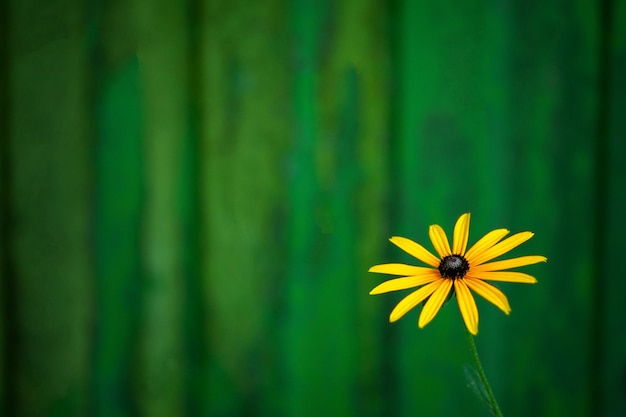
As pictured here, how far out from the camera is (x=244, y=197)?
967 mm

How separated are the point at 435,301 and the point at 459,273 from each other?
0.05m

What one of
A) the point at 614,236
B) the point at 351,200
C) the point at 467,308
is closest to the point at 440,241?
the point at 467,308

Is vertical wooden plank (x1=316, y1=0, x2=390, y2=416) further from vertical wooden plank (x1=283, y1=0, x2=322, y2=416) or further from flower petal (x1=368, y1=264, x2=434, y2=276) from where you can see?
flower petal (x1=368, y1=264, x2=434, y2=276)

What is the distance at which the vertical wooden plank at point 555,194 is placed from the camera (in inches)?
39.7

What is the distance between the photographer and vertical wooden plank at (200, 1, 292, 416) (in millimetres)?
945

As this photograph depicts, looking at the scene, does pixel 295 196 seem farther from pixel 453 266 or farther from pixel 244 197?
pixel 453 266

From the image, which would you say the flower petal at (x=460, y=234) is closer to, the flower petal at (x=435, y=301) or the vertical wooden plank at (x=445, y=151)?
the flower petal at (x=435, y=301)

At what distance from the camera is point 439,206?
1012mm

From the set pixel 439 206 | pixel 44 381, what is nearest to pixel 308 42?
pixel 439 206

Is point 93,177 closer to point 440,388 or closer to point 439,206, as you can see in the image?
point 439,206

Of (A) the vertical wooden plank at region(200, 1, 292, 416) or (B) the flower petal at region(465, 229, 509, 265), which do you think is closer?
(B) the flower petal at region(465, 229, 509, 265)

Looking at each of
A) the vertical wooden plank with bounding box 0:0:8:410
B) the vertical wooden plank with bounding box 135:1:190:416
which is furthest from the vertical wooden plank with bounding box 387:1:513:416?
the vertical wooden plank with bounding box 0:0:8:410

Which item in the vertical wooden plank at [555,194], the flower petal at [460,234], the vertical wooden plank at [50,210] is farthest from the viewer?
the vertical wooden plank at [555,194]

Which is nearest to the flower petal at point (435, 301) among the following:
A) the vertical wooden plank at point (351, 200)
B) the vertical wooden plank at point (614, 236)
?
the vertical wooden plank at point (351, 200)
